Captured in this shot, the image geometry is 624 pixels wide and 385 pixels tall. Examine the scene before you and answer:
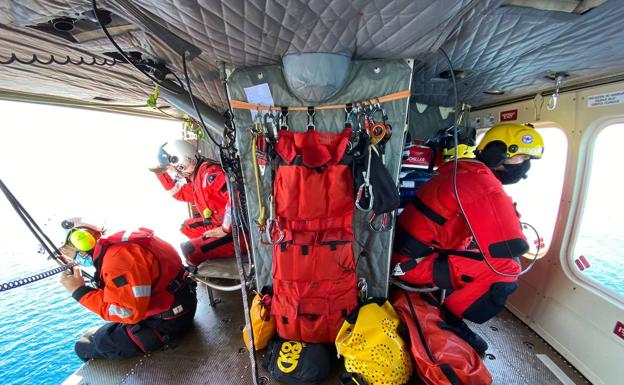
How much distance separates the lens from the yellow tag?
180cm

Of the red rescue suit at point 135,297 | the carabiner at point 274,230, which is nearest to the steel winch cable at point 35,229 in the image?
the red rescue suit at point 135,297

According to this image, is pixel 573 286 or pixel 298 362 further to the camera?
pixel 573 286

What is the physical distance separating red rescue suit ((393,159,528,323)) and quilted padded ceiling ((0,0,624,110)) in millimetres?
855

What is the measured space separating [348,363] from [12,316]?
4.22 metres

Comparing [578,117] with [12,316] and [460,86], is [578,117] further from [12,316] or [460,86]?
[12,316]

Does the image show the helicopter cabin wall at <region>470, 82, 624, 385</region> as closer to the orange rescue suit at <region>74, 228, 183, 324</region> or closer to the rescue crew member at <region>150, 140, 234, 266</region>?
the rescue crew member at <region>150, 140, 234, 266</region>

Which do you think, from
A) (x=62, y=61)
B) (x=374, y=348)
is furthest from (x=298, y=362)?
(x=62, y=61)

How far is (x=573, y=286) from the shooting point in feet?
7.12

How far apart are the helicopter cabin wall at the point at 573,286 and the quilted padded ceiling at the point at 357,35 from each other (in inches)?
14.9

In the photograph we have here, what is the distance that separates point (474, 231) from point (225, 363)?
2.30 meters

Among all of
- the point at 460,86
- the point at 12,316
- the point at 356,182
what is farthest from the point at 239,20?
the point at 12,316

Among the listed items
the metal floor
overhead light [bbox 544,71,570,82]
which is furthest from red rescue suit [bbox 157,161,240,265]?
overhead light [bbox 544,71,570,82]

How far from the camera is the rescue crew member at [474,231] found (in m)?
1.76

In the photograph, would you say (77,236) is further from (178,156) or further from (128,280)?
(178,156)
